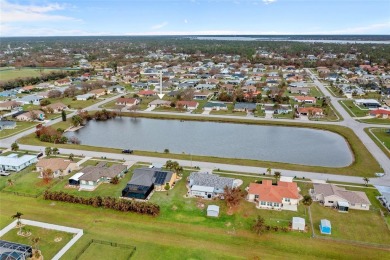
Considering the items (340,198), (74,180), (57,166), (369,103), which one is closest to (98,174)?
(74,180)

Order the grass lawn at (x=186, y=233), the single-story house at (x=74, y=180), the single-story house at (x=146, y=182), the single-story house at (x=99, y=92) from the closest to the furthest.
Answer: the grass lawn at (x=186, y=233), the single-story house at (x=146, y=182), the single-story house at (x=74, y=180), the single-story house at (x=99, y=92)

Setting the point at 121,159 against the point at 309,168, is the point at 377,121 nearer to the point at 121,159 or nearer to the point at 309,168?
the point at 309,168

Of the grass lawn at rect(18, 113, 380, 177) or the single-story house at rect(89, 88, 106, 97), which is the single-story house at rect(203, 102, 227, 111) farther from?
the single-story house at rect(89, 88, 106, 97)

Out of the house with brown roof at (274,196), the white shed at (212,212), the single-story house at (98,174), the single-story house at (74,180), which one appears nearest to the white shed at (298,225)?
the house with brown roof at (274,196)

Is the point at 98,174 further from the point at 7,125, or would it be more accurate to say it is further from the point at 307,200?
the point at 7,125

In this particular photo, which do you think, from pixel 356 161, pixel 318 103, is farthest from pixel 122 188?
pixel 318 103

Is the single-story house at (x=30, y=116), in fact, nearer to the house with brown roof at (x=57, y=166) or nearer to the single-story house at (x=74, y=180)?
the house with brown roof at (x=57, y=166)
